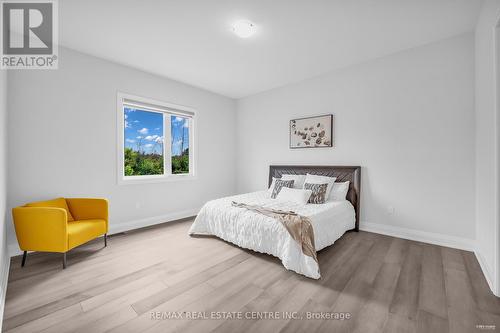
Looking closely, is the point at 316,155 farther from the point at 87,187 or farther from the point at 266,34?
the point at 87,187

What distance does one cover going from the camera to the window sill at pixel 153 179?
3.69 m

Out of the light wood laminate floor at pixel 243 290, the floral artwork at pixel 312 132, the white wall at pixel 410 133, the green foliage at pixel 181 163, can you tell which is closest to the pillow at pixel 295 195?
the light wood laminate floor at pixel 243 290

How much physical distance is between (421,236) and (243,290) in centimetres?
277

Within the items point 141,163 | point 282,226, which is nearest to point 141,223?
point 141,163

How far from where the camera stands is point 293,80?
4.41 metres

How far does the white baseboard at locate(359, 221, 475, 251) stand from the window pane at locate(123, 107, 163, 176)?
13.0 feet

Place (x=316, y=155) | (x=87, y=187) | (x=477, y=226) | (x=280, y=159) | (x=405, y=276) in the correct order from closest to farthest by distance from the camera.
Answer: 1. (x=405, y=276)
2. (x=477, y=226)
3. (x=87, y=187)
4. (x=316, y=155)
5. (x=280, y=159)

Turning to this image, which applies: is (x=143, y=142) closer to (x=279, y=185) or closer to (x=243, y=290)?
(x=279, y=185)

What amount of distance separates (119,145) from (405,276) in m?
4.24

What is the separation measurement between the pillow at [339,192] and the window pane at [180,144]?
9.94 ft

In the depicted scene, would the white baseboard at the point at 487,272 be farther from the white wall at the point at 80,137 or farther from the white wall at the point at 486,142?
the white wall at the point at 80,137

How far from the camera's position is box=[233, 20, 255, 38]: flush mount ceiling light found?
2537 mm

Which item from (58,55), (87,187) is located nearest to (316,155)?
(87,187)

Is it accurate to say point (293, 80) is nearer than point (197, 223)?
No
